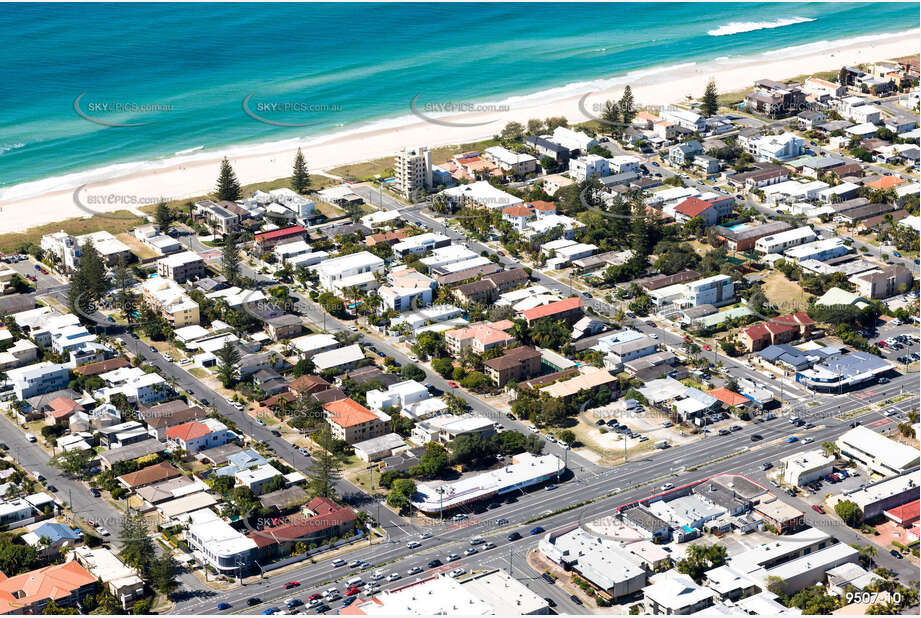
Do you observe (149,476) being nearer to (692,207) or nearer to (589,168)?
(692,207)

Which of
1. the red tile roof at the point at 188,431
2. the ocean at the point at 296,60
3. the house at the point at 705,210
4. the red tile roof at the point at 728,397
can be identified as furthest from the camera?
the ocean at the point at 296,60

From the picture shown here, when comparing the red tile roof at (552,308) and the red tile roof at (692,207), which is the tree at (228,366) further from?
the red tile roof at (692,207)

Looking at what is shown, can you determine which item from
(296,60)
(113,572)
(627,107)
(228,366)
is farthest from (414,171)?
(113,572)

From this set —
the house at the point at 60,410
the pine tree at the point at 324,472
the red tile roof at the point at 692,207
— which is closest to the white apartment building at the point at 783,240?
the red tile roof at the point at 692,207

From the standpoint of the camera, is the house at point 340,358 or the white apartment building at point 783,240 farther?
the white apartment building at point 783,240

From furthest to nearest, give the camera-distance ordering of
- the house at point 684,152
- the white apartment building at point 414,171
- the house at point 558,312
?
the house at point 684,152
the white apartment building at point 414,171
the house at point 558,312

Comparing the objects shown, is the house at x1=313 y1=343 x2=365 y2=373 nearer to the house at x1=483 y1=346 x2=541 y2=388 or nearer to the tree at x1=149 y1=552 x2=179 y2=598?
the house at x1=483 y1=346 x2=541 y2=388
